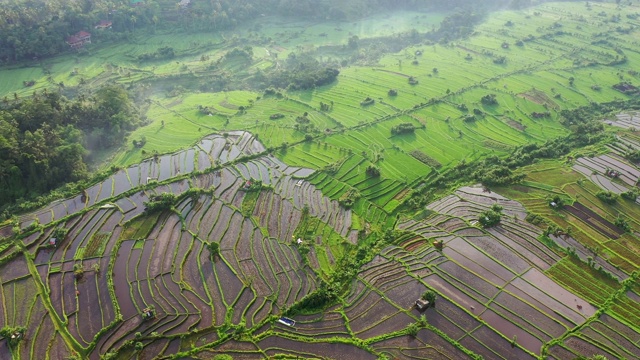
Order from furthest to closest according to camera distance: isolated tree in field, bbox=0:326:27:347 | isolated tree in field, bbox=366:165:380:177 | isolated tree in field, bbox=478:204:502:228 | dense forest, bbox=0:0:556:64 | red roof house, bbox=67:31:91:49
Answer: red roof house, bbox=67:31:91:49
dense forest, bbox=0:0:556:64
isolated tree in field, bbox=366:165:380:177
isolated tree in field, bbox=478:204:502:228
isolated tree in field, bbox=0:326:27:347

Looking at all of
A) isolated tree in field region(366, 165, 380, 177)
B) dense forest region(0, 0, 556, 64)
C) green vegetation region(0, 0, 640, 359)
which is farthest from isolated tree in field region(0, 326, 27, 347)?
dense forest region(0, 0, 556, 64)

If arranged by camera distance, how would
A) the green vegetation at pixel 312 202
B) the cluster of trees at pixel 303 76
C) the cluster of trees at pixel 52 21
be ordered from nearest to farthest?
the green vegetation at pixel 312 202 → the cluster of trees at pixel 303 76 → the cluster of trees at pixel 52 21

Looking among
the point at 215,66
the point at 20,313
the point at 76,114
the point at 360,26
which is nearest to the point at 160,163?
the point at 76,114

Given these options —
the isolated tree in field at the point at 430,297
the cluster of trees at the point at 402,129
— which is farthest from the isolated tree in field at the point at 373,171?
the isolated tree in field at the point at 430,297

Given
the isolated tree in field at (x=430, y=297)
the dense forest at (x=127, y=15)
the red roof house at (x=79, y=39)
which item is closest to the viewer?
the isolated tree in field at (x=430, y=297)

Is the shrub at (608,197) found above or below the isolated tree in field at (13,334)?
above

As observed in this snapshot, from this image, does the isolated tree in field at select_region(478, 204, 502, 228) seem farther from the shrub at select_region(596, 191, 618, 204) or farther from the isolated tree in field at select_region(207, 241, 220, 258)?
the isolated tree in field at select_region(207, 241, 220, 258)

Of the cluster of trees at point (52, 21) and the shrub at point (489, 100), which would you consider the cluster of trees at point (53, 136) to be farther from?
the shrub at point (489, 100)

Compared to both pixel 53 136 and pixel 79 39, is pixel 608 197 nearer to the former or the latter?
pixel 53 136
